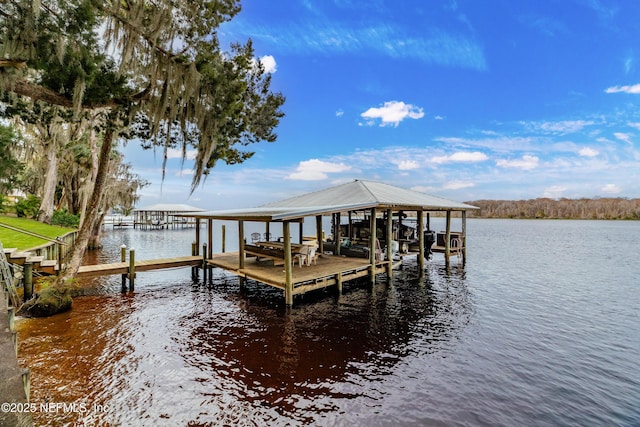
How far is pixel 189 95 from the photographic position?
24.5ft

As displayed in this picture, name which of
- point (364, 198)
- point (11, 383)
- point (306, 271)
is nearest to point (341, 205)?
point (364, 198)

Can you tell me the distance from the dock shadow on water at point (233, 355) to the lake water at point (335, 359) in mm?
32

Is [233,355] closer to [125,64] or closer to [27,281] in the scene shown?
[27,281]

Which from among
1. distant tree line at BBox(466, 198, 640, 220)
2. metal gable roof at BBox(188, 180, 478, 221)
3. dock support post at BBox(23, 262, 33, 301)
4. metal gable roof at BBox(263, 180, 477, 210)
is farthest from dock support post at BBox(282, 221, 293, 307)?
distant tree line at BBox(466, 198, 640, 220)

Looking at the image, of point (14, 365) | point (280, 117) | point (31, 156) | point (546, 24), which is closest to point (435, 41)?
point (546, 24)

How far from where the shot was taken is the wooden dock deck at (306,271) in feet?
32.7

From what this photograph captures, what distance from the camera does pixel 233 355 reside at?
6453mm

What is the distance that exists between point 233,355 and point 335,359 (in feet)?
7.64

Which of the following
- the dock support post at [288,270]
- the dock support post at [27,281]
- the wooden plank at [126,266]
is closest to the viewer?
the dock support post at [27,281]

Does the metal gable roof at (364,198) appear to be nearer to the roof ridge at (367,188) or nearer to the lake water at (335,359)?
the roof ridge at (367,188)

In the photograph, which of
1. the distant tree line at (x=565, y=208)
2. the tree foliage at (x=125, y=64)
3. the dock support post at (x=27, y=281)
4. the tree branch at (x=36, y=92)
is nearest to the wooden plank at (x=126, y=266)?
the tree foliage at (x=125, y=64)

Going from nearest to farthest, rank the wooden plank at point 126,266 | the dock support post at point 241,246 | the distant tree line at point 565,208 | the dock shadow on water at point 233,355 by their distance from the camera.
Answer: the dock shadow on water at point 233,355 → the wooden plank at point 126,266 → the dock support post at point 241,246 → the distant tree line at point 565,208

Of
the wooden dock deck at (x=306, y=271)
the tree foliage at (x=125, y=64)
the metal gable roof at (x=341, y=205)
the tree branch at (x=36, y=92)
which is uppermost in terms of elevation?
the tree foliage at (x=125, y=64)

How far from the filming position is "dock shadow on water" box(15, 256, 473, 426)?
15.3 ft
